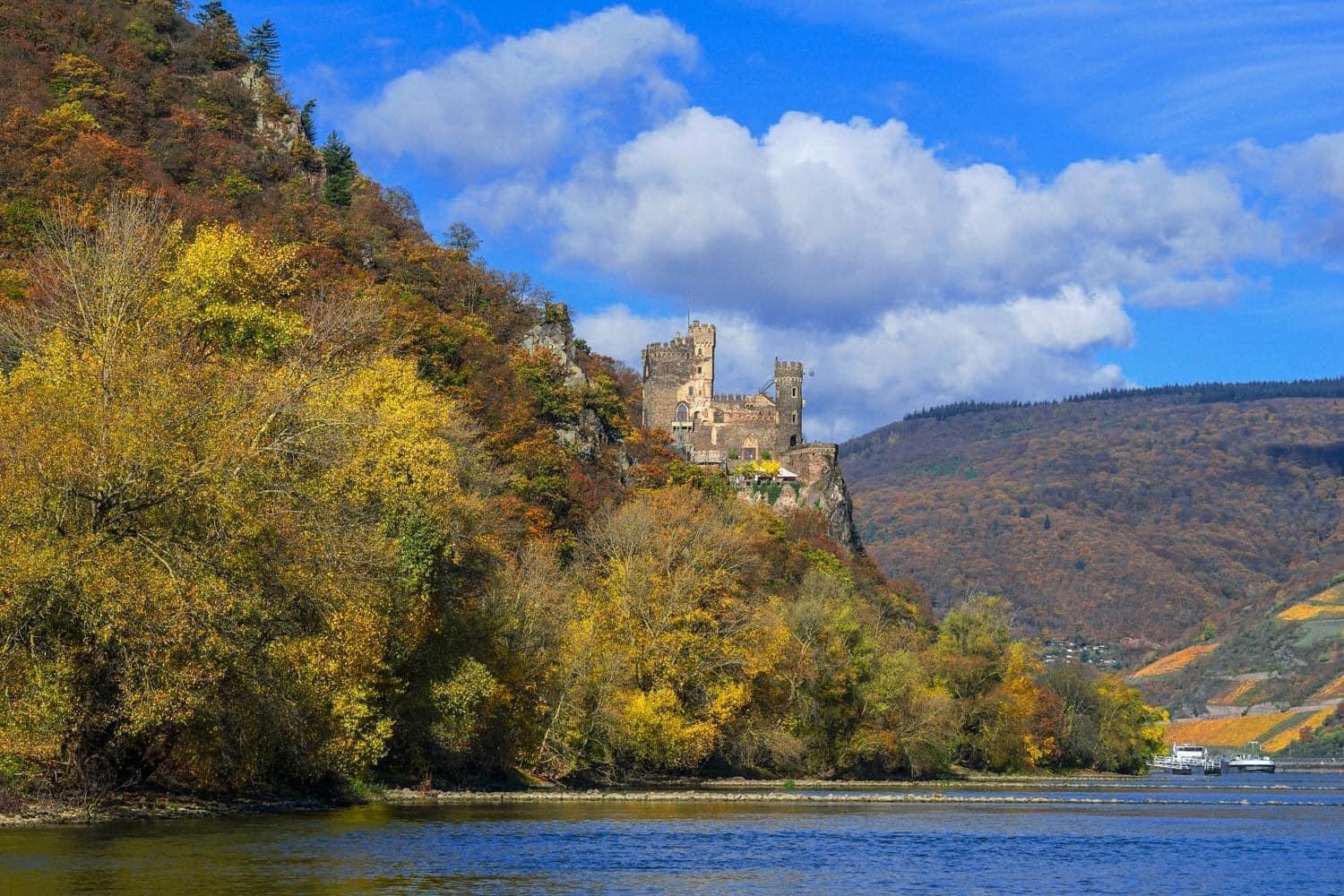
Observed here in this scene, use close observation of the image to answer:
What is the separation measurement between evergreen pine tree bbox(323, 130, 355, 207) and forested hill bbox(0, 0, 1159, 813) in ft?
1.85

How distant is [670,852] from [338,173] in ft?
396

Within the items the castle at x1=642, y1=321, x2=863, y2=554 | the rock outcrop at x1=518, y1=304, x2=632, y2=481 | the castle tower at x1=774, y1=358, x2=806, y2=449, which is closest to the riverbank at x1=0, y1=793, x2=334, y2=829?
the rock outcrop at x1=518, y1=304, x2=632, y2=481

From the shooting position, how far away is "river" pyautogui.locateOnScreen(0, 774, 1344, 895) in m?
39.5

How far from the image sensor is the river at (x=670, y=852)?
39.5 m

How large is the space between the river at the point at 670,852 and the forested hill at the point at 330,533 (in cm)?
397

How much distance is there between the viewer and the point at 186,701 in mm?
44531

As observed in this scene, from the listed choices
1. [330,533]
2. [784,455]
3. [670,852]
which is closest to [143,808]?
[330,533]

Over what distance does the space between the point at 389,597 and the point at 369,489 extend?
4721mm

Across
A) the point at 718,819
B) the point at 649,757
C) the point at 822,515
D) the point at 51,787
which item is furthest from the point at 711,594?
the point at 822,515

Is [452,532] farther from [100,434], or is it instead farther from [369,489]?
[100,434]

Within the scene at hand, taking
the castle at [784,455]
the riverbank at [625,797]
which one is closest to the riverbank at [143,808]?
the riverbank at [625,797]

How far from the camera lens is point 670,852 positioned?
167 feet

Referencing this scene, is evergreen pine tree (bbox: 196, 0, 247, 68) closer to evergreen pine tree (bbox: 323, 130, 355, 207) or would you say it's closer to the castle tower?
evergreen pine tree (bbox: 323, 130, 355, 207)

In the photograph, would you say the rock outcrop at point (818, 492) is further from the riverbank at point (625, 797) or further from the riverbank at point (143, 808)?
the riverbank at point (143, 808)
